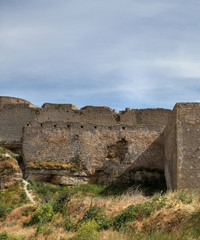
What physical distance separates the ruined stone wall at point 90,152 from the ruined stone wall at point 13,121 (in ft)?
18.3

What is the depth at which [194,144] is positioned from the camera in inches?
704

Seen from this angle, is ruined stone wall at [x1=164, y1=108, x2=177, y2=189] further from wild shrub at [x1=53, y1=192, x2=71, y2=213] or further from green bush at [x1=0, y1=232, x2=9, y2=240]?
green bush at [x1=0, y1=232, x2=9, y2=240]

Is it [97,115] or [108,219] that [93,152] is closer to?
[97,115]

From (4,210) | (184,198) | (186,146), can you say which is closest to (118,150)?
(186,146)

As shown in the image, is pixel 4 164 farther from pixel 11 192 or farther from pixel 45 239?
pixel 45 239

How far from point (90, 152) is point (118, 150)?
71.1 inches

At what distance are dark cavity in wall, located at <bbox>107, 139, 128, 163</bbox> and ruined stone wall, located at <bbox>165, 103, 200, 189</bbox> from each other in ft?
15.7

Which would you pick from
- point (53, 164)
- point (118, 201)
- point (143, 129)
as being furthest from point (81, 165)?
point (118, 201)

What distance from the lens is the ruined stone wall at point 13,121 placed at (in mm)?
28312

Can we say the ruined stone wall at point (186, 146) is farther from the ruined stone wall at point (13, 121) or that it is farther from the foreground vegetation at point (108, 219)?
the ruined stone wall at point (13, 121)

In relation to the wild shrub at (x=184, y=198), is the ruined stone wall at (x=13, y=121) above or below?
above

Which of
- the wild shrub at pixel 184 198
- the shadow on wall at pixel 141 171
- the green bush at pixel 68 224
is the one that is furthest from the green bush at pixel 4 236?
the shadow on wall at pixel 141 171

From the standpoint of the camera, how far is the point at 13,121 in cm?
2931

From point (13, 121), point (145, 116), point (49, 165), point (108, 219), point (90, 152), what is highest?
point (145, 116)
